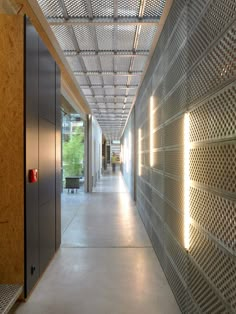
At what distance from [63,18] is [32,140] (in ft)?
7.32

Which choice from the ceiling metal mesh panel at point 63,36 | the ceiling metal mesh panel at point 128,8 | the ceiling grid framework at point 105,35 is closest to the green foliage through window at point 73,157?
the ceiling grid framework at point 105,35

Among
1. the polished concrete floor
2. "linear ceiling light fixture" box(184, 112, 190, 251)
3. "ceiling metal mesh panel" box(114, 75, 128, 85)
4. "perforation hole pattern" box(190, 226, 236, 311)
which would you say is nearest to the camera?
"perforation hole pattern" box(190, 226, 236, 311)

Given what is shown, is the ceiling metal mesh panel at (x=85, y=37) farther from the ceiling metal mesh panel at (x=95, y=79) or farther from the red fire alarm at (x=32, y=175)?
the red fire alarm at (x=32, y=175)

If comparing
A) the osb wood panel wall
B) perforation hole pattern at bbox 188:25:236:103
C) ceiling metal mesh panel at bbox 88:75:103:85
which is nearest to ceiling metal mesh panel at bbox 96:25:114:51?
ceiling metal mesh panel at bbox 88:75:103:85

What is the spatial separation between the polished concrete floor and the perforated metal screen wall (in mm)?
285

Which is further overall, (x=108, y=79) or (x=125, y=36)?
(x=108, y=79)

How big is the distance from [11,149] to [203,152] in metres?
1.91

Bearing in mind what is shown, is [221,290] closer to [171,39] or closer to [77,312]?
[77,312]

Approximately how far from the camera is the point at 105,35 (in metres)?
4.88

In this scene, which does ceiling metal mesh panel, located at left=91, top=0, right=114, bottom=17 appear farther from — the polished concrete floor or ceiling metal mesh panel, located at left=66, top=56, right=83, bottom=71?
the polished concrete floor

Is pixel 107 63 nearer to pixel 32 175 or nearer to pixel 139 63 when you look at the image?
pixel 139 63

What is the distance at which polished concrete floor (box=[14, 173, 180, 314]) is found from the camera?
2711 millimetres

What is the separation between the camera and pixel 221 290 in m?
1.71

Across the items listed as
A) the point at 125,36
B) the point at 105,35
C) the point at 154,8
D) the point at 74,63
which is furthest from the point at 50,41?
the point at 154,8
